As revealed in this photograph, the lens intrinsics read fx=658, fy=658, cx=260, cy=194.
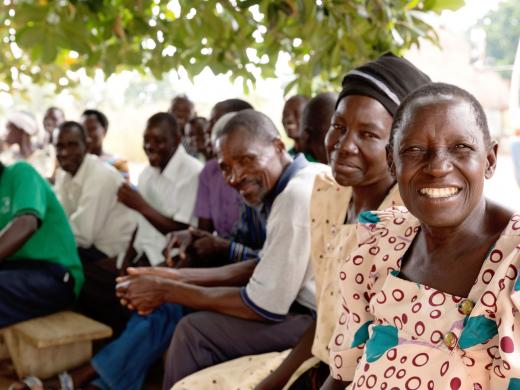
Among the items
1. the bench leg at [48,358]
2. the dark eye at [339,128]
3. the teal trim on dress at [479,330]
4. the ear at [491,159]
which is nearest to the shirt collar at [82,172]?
the bench leg at [48,358]

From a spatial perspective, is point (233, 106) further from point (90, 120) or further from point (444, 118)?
point (444, 118)

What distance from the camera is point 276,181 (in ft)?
8.64

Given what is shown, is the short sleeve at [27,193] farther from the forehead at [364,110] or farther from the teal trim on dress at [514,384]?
the teal trim on dress at [514,384]

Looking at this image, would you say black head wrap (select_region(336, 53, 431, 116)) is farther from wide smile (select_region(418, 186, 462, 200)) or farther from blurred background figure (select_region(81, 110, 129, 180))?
blurred background figure (select_region(81, 110, 129, 180))

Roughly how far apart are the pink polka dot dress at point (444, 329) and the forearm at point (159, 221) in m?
2.44

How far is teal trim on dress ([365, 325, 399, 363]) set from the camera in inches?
53.4

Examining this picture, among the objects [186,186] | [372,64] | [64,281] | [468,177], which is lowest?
[64,281]

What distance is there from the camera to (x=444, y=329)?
125 cm

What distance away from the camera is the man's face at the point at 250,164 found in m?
2.59

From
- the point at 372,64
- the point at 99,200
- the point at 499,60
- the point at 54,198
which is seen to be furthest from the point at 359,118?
the point at 499,60

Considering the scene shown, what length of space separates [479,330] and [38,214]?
2.87 metres

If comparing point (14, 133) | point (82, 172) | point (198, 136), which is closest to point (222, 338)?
point (82, 172)

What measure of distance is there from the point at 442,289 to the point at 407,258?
0.57ft

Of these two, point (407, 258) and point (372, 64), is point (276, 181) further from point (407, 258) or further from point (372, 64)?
point (407, 258)
